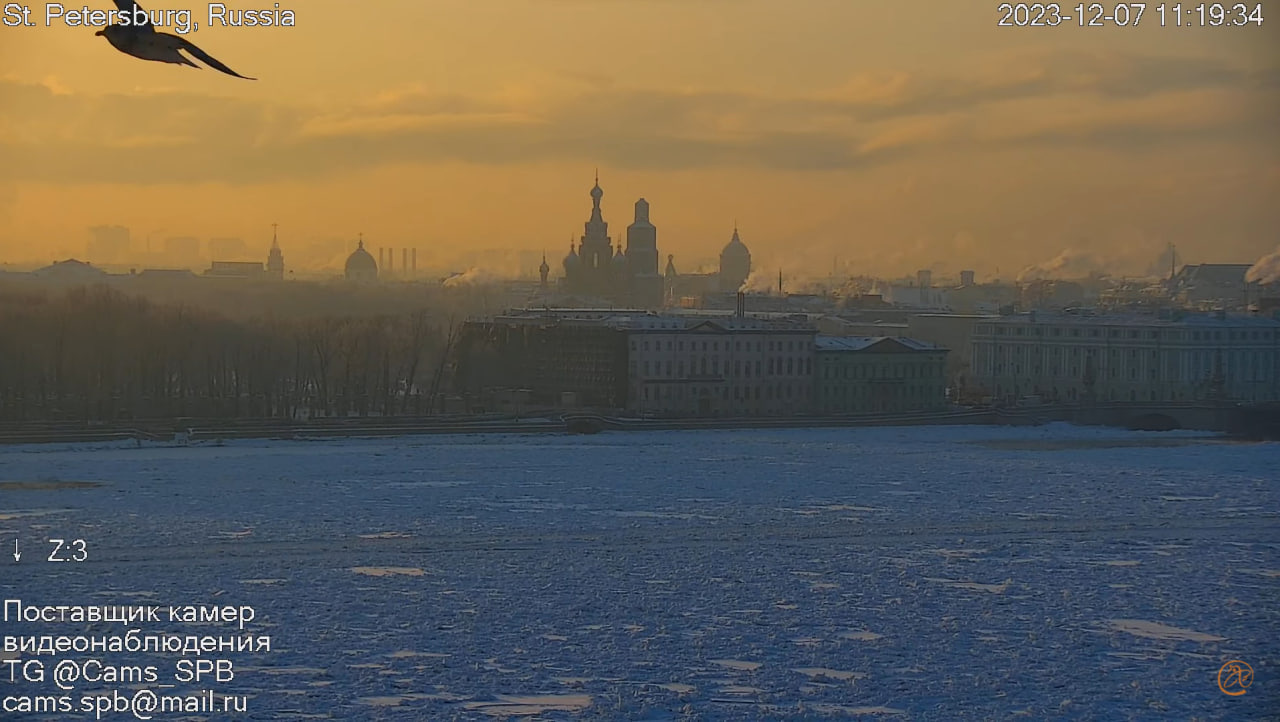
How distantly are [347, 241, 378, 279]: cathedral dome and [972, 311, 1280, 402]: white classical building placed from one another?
38914 mm

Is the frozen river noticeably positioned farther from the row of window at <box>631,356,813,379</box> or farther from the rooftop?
the rooftop

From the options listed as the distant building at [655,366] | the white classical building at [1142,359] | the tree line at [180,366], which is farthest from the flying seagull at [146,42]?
the white classical building at [1142,359]

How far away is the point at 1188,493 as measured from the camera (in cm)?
2008

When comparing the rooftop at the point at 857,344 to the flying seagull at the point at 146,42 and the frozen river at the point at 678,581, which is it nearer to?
the frozen river at the point at 678,581

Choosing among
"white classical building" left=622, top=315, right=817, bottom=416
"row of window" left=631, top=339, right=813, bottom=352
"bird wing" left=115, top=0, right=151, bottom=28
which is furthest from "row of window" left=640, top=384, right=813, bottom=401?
"bird wing" left=115, top=0, right=151, bottom=28

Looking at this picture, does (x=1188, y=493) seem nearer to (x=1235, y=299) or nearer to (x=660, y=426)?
(x=660, y=426)

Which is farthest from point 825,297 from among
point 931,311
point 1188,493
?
point 1188,493

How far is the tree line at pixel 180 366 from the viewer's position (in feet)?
102

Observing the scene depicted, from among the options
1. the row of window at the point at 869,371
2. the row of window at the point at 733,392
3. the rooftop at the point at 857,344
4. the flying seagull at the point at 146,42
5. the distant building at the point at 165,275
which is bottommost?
the row of window at the point at 733,392

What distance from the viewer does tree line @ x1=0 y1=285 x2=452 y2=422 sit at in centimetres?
3094

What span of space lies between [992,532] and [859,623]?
4783 millimetres

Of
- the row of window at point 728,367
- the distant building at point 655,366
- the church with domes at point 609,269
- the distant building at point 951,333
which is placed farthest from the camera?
the church with domes at point 609,269

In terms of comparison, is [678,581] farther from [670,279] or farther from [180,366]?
[670,279]

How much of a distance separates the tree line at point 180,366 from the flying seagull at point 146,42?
2399cm
